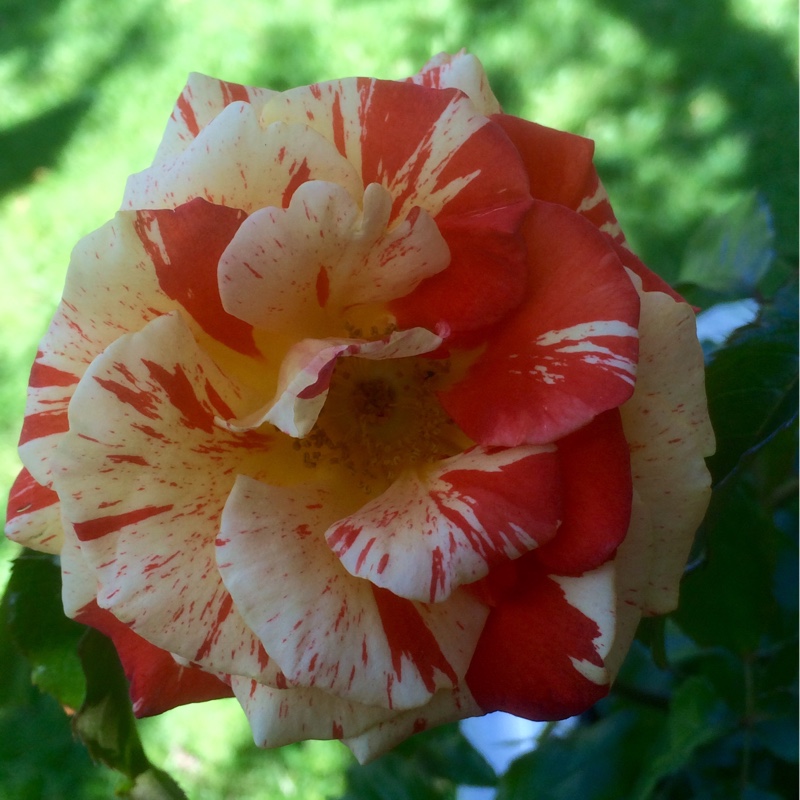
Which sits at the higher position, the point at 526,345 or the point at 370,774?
the point at 526,345

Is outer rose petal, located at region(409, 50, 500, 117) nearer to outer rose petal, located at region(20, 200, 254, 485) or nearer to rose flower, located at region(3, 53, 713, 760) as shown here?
rose flower, located at region(3, 53, 713, 760)

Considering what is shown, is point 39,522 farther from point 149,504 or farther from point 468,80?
point 468,80

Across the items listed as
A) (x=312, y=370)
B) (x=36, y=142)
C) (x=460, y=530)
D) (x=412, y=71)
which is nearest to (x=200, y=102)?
(x=312, y=370)

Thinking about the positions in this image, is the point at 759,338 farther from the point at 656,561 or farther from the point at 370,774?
the point at 370,774

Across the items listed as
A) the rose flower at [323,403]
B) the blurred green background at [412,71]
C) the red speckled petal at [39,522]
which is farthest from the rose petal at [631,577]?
the blurred green background at [412,71]

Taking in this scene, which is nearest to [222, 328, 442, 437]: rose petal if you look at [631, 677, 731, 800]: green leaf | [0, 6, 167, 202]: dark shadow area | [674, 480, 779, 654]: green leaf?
[674, 480, 779, 654]: green leaf

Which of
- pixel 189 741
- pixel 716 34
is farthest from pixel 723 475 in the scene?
pixel 716 34
